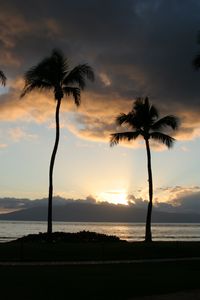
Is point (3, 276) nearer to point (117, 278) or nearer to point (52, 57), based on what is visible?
point (117, 278)

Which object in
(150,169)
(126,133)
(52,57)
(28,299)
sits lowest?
(28,299)

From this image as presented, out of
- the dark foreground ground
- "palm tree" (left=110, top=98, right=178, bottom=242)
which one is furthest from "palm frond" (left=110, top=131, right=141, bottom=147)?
the dark foreground ground

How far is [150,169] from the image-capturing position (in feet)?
137

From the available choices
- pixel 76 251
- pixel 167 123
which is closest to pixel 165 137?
pixel 167 123

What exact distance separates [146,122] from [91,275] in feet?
77.0

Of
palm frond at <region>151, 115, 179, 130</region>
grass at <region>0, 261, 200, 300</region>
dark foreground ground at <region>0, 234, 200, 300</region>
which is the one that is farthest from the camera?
palm frond at <region>151, 115, 179, 130</region>

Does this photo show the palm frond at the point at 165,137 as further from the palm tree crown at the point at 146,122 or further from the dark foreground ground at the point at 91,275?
the dark foreground ground at the point at 91,275

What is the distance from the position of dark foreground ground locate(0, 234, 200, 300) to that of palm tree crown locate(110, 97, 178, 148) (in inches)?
526

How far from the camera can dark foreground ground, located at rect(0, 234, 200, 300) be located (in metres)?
15.2

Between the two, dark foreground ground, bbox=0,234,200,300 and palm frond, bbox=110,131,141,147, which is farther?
palm frond, bbox=110,131,141,147

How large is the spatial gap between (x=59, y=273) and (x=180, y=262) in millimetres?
8679

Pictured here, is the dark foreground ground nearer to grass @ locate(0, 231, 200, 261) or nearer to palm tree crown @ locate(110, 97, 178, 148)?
grass @ locate(0, 231, 200, 261)

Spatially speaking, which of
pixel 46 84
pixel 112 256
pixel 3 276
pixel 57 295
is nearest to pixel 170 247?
pixel 112 256

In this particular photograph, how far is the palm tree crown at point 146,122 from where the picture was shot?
41.1 m
